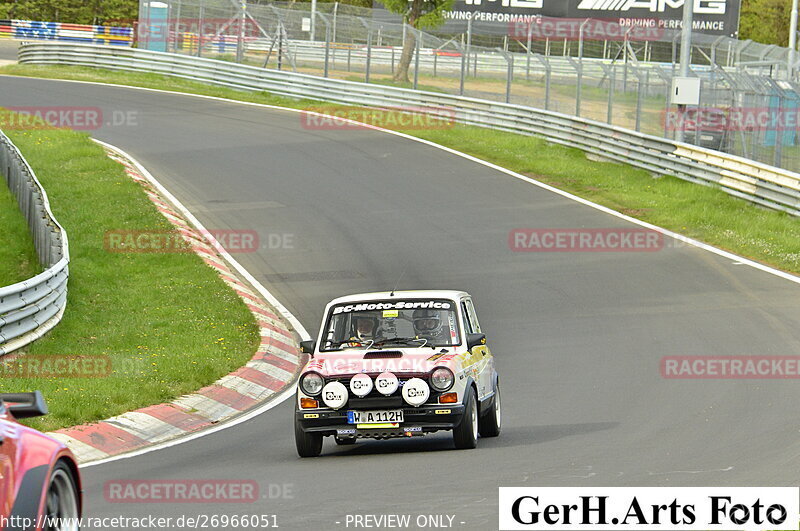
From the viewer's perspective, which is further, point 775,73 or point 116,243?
point 775,73

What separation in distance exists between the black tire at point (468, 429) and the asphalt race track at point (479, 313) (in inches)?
4.6

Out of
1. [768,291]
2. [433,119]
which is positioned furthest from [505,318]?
[433,119]

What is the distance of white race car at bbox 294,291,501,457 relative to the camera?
426 inches

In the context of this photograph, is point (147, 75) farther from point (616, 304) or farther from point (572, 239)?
point (616, 304)

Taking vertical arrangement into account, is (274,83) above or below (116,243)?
above

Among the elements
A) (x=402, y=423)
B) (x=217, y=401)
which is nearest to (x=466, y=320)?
(x=402, y=423)

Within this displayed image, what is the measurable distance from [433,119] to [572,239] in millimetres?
13805

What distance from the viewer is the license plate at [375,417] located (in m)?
10.9

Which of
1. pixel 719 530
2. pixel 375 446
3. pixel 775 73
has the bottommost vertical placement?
pixel 375 446

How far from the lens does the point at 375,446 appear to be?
1188 centimetres

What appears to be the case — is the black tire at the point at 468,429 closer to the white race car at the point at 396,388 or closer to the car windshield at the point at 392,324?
the white race car at the point at 396,388

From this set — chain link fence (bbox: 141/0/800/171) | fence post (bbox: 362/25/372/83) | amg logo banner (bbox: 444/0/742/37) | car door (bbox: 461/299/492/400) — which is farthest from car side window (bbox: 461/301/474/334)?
amg logo banner (bbox: 444/0/742/37)

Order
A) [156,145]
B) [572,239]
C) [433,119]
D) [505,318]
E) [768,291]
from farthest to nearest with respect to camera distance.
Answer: [433,119]
[156,145]
[572,239]
[768,291]
[505,318]

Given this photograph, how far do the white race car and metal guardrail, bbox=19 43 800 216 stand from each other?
15.7 meters
